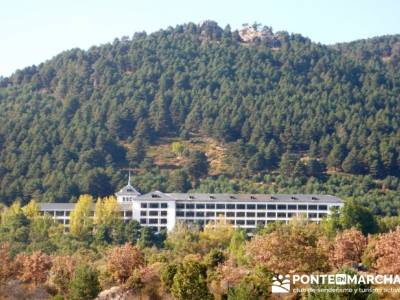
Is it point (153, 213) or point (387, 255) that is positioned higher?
point (387, 255)

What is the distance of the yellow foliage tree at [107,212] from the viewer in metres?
74.3

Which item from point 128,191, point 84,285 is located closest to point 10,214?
point 128,191

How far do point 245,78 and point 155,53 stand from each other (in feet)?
79.8

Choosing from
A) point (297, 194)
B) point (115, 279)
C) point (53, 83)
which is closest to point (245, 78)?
point (53, 83)

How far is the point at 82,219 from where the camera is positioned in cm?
7588

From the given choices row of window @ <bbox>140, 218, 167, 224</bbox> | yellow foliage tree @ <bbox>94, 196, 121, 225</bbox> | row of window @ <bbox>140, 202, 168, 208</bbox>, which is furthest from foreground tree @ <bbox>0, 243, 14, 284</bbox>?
row of window @ <bbox>140, 202, 168, 208</bbox>

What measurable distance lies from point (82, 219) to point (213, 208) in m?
15.3

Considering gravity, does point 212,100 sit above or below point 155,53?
below

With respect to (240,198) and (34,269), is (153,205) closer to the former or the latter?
(240,198)

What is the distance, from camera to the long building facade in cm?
8244

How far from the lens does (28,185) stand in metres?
91.7

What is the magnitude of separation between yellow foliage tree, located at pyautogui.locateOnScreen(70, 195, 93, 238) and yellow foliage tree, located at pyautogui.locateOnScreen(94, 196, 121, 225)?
2.86ft

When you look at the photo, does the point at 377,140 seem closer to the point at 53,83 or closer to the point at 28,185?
the point at 28,185

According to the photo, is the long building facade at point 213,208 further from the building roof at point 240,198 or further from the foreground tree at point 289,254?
the foreground tree at point 289,254
